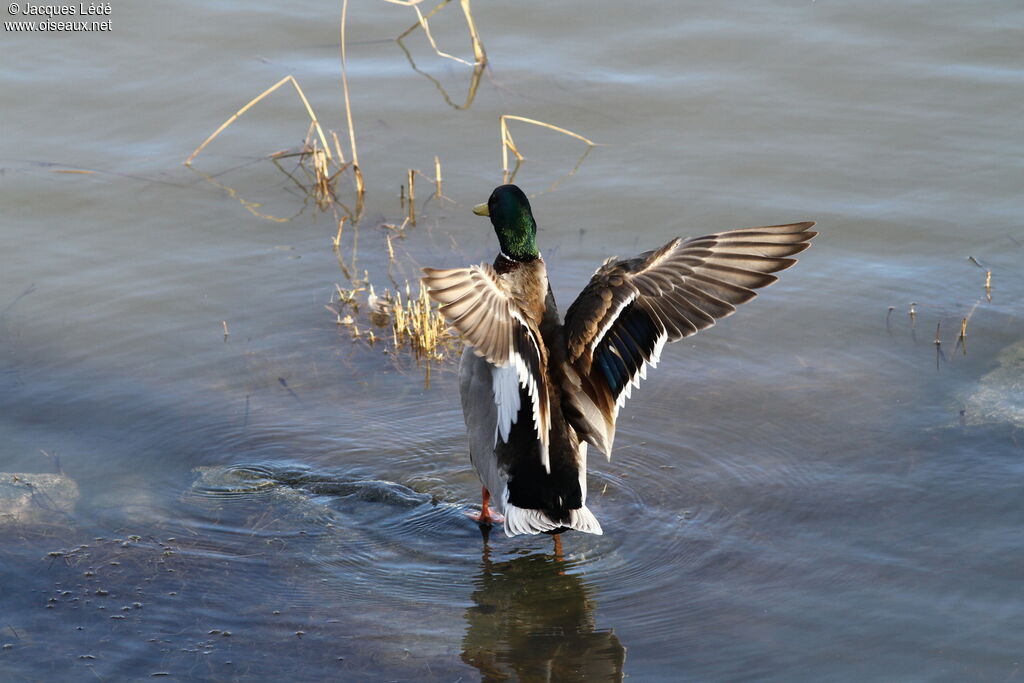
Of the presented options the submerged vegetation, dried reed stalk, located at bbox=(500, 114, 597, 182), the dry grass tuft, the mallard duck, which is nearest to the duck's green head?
the mallard duck

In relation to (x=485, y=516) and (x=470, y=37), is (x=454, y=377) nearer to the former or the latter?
(x=485, y=516)

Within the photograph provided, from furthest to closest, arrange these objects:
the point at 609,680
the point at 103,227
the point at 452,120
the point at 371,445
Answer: the point at 452,120 < the point at 103,227 < the point at 371,445 < the point at 609,680

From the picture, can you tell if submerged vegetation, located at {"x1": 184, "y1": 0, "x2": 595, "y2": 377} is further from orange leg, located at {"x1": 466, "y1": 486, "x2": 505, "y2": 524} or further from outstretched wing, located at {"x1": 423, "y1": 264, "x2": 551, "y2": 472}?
outstretched wing, located at {"x1": 423, "y1": 264, "x2": 551, "y2": 472}

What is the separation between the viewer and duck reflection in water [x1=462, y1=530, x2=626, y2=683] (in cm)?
421

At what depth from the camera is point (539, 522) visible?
15.0 ft

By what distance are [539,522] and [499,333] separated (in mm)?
832

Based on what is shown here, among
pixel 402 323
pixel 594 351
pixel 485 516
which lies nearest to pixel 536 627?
pixel 485 516

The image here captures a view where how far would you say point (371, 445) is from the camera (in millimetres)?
5590

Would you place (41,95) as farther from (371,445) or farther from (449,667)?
(449,667)

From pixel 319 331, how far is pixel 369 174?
1.83 m

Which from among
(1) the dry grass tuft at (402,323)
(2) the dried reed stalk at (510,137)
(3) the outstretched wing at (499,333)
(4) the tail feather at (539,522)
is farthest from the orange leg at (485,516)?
(2) the dried reed stalk at (510,137)

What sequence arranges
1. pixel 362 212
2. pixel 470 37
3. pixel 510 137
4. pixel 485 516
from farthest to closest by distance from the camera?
pixel 470 37
pixel 510 137
pixel 362 212
pixel 485 516

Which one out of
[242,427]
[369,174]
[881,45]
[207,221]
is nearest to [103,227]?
[207,221]

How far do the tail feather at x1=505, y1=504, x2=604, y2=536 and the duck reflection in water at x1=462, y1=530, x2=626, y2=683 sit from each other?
0.86 feet
